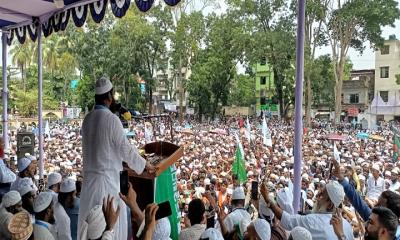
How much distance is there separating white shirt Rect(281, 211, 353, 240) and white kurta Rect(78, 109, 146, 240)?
2.64ft

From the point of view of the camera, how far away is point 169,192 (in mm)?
2643

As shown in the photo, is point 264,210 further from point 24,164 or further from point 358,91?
point 358,91

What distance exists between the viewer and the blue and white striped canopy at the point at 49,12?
4.61 metres

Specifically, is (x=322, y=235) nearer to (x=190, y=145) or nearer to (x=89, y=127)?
(x=89, y=127)

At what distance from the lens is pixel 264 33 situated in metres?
21.2

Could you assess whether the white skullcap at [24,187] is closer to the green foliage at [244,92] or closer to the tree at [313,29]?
the tree at [313,29]

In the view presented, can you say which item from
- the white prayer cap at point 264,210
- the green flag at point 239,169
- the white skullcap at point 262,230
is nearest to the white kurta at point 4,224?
the white skullcap at point 262,230

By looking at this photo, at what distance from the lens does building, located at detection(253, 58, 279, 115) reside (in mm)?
30067

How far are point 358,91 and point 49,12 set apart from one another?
31.8m

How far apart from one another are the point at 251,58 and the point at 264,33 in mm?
2030

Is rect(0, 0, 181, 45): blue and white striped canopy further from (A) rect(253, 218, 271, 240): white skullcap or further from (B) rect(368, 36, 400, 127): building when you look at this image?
(B) rect(368, 36, 400, 127): building

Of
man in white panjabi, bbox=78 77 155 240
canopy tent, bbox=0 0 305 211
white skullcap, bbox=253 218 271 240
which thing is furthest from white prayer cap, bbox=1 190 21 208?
canopy tent, bbox=0 0 305 211

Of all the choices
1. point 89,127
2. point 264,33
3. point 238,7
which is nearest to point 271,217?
point 89,127

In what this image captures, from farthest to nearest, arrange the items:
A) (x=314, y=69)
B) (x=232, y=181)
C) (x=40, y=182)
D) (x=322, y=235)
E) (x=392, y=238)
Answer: (x=314, y=69) < (x=232, y=181) < (x=40, y=182) < (x=322, y=235) < (x=392, y=238)
